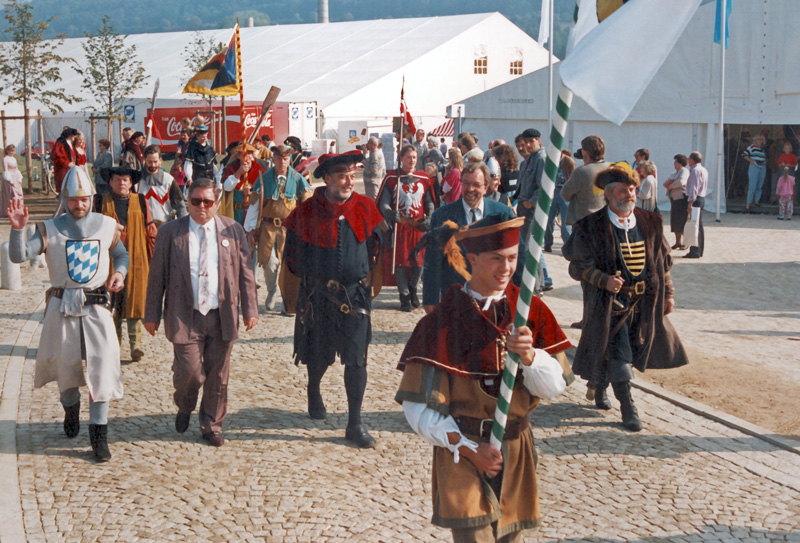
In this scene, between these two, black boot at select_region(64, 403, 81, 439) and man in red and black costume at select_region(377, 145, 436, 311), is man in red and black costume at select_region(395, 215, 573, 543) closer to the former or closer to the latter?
black boot at select_region(64, 403, 81, 439)

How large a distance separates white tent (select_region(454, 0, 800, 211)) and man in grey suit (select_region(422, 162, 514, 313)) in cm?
1436

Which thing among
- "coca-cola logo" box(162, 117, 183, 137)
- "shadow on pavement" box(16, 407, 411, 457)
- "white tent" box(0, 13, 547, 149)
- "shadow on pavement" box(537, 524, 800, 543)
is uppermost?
"white tent" box(0, 13, 547, 149)

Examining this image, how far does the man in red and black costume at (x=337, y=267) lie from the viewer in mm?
6578

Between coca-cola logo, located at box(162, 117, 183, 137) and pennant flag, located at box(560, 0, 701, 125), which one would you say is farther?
coca-cola logo, located at box(162, 117, 183, 137)

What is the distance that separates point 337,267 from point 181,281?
3.61 feet

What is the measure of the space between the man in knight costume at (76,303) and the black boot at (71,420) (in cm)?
22

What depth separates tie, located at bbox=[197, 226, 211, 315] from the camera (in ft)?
20.6

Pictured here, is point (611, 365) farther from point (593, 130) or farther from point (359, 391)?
point (593, 130)

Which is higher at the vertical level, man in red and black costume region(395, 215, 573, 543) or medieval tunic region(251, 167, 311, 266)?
medieval tunic region(251, 167, 311, 266)

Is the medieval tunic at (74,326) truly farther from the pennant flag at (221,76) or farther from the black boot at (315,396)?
the pennant flag at (221,76)

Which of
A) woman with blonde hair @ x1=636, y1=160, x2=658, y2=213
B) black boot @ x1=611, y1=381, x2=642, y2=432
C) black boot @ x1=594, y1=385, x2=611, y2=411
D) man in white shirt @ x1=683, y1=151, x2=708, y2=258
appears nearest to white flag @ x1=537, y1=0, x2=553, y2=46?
man in white shirt @ x1=683, y1=151, x2=708, y2=258

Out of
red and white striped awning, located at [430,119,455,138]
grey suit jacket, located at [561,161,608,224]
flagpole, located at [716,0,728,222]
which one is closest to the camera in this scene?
grey suit jacket, located at [561,161,608,224]

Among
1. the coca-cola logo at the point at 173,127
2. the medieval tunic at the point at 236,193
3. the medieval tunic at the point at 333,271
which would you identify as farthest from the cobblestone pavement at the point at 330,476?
the coca-cola logo at the point at 173,127

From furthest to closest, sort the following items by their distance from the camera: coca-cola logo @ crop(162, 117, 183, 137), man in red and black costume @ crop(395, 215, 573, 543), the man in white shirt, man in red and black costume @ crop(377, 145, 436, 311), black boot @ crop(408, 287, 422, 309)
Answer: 1. coca-cola logo @ crop(162, 117, 183, 137)
2. the man in white shirt
3. black boot @ crop(408, 287, 422, 309)
4. man in red and black costume @ crop(377, 145, 436, 311)
5. man in red and black costume @ crop(395, 215, 573, 543)
